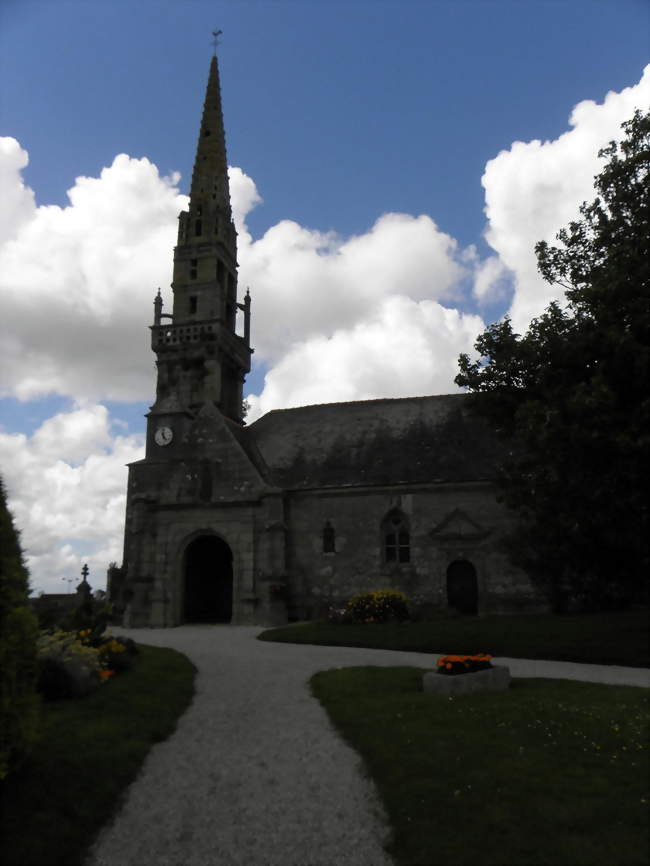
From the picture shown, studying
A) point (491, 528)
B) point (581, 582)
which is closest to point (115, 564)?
point (491, 528)

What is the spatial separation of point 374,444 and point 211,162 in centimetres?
2489

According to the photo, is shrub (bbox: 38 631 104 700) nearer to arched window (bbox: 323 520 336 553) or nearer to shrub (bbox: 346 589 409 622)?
shrub (bbox: 346 589 409 622)

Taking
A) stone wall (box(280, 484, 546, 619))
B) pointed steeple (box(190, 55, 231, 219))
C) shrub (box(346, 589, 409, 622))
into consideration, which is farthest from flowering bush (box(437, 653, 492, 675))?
pointed steeple (box(190, 55, 231, 219))

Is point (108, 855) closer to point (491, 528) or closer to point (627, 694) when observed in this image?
point (627, 694)

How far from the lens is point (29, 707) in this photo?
7.28m

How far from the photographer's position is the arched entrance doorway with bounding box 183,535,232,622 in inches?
1266

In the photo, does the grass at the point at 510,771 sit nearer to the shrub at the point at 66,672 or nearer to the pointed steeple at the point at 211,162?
the shrub at the point at 66,672

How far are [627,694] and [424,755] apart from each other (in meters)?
5.44

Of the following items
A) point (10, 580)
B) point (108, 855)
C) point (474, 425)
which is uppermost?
point (474, 425)

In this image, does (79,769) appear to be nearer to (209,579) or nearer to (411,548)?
(411,548)

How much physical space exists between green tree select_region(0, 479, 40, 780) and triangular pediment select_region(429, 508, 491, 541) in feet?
77.7

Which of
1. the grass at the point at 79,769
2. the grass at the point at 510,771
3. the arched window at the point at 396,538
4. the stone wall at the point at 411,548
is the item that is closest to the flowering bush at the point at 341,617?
the stone wall at the point at 411,548

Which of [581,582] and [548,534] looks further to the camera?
[581,582]

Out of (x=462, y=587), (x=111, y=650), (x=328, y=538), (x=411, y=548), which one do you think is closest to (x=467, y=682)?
(x=111, y=650)
